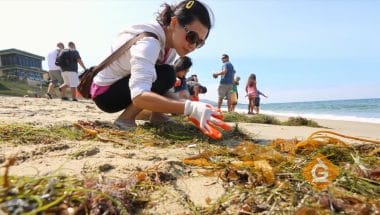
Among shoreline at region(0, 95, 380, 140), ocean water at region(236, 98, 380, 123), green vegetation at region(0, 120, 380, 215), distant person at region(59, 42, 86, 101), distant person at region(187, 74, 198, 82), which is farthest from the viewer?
ocean water at region(236, 98, 380, 123)

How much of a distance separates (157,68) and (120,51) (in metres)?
0.44

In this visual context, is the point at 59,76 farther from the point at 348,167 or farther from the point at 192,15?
the point at 348,167

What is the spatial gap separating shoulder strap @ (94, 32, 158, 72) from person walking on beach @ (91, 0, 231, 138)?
0.04 meters

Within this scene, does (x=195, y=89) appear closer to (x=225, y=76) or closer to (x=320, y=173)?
(x=225, y=76)

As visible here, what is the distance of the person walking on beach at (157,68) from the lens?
2.39 metres

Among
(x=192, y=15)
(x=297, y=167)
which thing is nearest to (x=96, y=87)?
(x=192, y=15)

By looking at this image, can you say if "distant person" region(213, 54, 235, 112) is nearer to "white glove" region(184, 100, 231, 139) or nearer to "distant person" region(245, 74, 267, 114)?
"distant person" region(245, 74, 267, 114)

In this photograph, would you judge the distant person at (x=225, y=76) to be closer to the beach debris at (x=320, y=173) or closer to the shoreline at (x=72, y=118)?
the shoreline at (x=72, y=118)

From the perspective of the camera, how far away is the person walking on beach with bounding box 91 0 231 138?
7.86ft

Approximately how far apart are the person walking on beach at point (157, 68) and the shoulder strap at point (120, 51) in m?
0.04

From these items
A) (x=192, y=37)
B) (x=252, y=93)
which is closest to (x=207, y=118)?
(x=192, y=37)

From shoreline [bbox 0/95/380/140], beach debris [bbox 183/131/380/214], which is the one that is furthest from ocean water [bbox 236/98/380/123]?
beach debris [bbox 183/131/380/214]

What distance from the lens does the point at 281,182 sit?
1.48 metres

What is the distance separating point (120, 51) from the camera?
2982 mm
